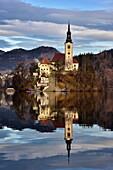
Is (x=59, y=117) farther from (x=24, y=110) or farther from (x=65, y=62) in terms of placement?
(x=65, y=62)

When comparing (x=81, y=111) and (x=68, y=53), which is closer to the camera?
(x=81, y=111)

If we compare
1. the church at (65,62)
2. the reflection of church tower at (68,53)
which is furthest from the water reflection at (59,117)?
the reflection of church tower at (68,53)

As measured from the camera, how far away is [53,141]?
19.1 m

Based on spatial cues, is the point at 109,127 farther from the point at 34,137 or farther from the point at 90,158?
the point at 90,158

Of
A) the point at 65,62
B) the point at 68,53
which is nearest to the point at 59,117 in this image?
the point at 65,62

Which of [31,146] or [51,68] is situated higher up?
[51,68]

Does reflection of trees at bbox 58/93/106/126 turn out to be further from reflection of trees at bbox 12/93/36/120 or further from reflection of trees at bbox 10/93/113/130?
reflection of trees at bbox 12/93/36/120

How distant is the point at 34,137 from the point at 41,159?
665 cm

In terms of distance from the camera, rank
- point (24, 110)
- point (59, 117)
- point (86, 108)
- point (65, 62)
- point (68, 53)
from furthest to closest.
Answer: point (68, 53), point (65, 62), point (86, 108), point (24, 110), point (59, 117)

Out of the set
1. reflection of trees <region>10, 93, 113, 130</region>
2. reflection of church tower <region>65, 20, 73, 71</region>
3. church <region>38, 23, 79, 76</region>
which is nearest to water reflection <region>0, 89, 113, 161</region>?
reflection of trees <region>10, 93, 113, 130</region>

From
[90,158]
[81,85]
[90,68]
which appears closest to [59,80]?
[81,85]

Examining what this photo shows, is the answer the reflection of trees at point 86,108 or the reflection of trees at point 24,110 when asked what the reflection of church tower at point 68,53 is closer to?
the reflection of trees at point 86,108

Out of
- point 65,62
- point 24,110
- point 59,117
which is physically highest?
point 65,62

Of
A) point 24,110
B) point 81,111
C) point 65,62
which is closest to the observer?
point 81,111
